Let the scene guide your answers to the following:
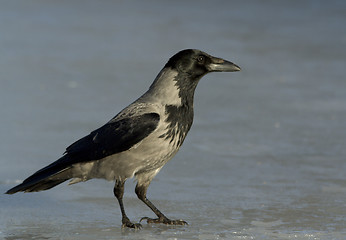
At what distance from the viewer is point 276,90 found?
903 centimetres

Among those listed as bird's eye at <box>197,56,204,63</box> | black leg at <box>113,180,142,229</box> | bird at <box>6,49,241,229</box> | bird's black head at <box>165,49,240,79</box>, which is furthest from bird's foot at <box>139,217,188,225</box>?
bird's eye at <box>197,56,204,63</box>

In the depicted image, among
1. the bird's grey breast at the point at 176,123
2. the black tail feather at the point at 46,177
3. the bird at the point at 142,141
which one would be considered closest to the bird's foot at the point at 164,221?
the bird at the point at 142,141

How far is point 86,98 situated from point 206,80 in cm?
168

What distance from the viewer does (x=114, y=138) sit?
16.4ft

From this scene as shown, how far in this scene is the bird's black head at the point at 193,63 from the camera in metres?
5.24

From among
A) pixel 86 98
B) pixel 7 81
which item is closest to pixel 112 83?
pixel 86 98

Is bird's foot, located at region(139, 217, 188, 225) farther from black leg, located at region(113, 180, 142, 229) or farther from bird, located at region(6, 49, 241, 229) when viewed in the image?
black leg, located at region(113, 180, 142, 229)

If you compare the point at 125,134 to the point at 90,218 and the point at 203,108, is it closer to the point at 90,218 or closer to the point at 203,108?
the point at 90,218

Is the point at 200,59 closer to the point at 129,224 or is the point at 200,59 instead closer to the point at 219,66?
the point at 219,66

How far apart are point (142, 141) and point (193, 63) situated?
0.71m

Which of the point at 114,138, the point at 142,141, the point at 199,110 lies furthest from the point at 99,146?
the point at 199,110

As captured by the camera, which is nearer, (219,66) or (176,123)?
(176,123)

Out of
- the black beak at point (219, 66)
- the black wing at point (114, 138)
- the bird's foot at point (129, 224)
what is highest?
the black beak at point (219, 66)

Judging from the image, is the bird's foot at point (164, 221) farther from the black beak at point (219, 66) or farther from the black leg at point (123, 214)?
the black beak at point (219, 66)
